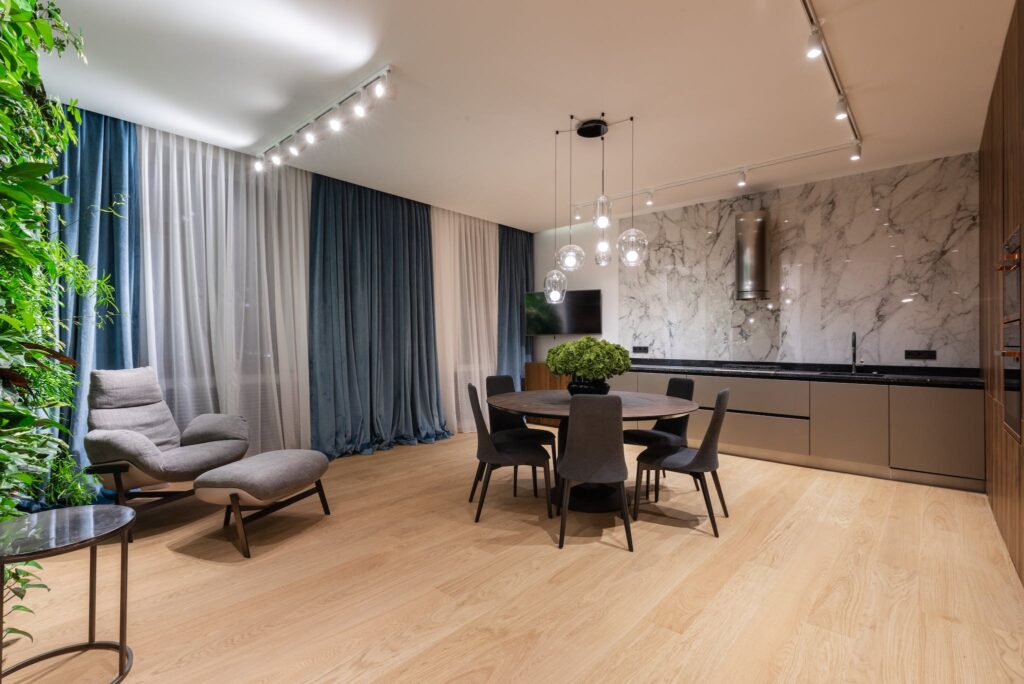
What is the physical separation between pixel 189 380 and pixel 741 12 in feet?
14.3

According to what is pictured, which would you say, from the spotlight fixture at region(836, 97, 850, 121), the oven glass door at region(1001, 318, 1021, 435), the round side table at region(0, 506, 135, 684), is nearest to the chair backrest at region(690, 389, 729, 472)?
the oven glass door at region(1001, 318, 1021, 435)

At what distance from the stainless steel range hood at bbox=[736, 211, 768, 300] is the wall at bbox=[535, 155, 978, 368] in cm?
23

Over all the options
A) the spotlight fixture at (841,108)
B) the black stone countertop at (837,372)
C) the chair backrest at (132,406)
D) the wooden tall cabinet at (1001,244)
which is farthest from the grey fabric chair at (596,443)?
the chair backrest at (132,406)

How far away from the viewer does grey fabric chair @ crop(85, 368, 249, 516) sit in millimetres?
2723

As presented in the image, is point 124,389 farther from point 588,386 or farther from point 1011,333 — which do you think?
point 1011,333

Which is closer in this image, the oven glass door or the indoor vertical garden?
the indoor vertical garden

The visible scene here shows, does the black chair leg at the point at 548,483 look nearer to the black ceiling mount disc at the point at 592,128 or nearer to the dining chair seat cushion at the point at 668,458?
the dining chair seat cushion at the point at 668,458

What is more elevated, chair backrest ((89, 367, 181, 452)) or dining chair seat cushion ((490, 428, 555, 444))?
chair backrest ((89, 367, 181, 452))

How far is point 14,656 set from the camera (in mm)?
1753

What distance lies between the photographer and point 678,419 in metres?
3.51

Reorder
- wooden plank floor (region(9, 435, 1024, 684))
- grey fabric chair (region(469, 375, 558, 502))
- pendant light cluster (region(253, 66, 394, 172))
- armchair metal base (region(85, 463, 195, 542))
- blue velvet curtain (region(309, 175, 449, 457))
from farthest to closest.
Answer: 1. blue velvet curtain (region(309, 175, 449, 457))
2. grey fabric chair (region(469, 375, 558, 502))
3. pendant light cluster (region(253, 66, 394, 172))
4. armchair metal base (region(85, 463, 195, 542))
5. wooden plank floor (region(9, 435, 1024, 684))

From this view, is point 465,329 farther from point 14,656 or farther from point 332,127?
point 14,656

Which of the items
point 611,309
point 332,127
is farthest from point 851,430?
point 332,127

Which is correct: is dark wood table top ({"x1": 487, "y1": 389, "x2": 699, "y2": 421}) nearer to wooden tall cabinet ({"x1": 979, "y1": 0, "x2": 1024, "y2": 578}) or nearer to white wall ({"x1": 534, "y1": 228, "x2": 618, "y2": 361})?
wooden tall cabinet ({"x1": 979, "y1": 0, "x2": 1024, "y2": 578})
